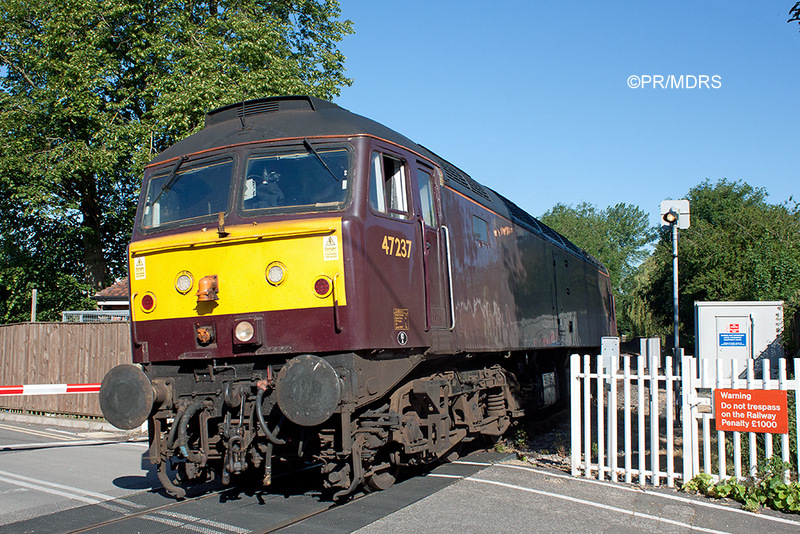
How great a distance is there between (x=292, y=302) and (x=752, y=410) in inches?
180

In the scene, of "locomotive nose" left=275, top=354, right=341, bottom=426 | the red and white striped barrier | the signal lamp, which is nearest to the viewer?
"locomotive nose" left=275, top=354, right=341, bottom=426

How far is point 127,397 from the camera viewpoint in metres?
6.12

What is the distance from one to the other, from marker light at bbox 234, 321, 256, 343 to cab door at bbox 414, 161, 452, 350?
170 centimetres

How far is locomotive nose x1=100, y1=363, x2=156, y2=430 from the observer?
6043 millimetres

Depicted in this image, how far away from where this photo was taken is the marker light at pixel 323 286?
5738 millimetres

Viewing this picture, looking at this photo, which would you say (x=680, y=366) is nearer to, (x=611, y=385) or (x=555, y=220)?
(x=611, y=385)

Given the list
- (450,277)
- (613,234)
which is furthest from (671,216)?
(613,234)

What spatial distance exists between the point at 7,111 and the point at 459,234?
15426 mm

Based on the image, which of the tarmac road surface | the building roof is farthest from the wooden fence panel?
the building roof

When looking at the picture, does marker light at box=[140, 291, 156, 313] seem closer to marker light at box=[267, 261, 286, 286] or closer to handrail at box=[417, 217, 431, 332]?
marker light at box=[267, 261, 286, 286]

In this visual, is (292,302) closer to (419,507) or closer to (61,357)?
(419,507)

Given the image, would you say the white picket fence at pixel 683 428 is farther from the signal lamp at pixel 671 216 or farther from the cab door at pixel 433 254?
the signal lamp at pixel 671 216

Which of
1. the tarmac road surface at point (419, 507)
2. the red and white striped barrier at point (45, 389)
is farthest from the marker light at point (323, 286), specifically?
the red and white striped barrier at point (45, 389)

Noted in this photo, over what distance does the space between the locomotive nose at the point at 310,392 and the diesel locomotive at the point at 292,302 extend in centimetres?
1
